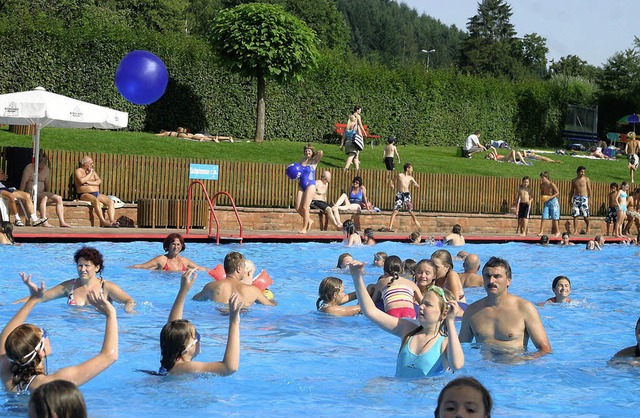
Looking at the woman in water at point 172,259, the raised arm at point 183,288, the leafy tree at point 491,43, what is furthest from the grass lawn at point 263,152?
the leafy tree at point 491,43

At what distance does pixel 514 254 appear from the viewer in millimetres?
20094

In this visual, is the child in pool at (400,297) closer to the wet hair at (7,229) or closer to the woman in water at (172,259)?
the woman in water at (172,259)

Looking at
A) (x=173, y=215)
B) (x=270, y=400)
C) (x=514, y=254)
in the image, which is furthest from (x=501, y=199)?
(x=270, y=400)

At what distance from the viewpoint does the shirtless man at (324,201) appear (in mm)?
21203

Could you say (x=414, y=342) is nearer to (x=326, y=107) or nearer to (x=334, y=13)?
(x=326, y=107)

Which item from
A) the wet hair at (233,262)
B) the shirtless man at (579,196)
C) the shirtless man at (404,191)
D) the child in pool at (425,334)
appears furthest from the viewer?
the shirtless man at (579,196)

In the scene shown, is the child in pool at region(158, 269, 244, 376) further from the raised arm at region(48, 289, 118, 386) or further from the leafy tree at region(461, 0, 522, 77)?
the leafy tree at region(461, 0, 522, 77)

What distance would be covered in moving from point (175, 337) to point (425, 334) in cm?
179

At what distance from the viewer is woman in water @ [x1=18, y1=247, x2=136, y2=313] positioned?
28.8ft

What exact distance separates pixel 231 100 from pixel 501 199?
36.4ft

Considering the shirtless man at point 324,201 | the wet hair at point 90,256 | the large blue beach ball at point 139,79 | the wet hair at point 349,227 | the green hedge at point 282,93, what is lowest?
the wet hair at point 90,256

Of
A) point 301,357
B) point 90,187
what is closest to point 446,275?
point 301,357

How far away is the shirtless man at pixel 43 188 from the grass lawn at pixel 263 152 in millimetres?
6665

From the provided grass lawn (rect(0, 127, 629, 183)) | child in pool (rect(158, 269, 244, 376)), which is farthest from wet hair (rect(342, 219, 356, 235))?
child in pool (rect(158, 269, 244, 376))
